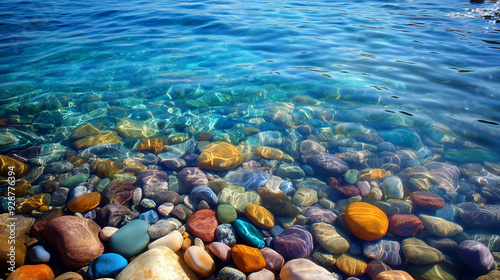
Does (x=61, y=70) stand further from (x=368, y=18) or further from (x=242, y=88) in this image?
(x=368, y=18)

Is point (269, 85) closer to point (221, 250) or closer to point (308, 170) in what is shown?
point (308, 170)

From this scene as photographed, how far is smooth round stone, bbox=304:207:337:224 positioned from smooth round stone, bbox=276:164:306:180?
67cm

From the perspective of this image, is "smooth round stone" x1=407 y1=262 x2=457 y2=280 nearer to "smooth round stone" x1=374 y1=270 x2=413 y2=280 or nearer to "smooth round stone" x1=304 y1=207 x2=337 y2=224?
"smooth round stone" x1=374 y1=270 x2=413 y2=280

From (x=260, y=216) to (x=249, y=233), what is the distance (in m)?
0.37

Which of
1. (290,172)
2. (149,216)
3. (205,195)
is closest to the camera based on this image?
(149,216)

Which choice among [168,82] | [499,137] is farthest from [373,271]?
[168,82]

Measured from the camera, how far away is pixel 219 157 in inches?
161

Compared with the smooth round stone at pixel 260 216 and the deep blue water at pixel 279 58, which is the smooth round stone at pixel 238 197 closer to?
the smooth round stone at pixel 260 216

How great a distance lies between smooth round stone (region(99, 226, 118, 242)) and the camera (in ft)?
8.93

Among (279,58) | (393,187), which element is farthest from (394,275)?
(279,58)

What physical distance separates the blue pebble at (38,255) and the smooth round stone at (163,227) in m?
1.02

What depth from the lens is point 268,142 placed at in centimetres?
461

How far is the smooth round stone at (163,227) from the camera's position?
2.81m

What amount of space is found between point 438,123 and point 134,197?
Answer: 571 centimetres
